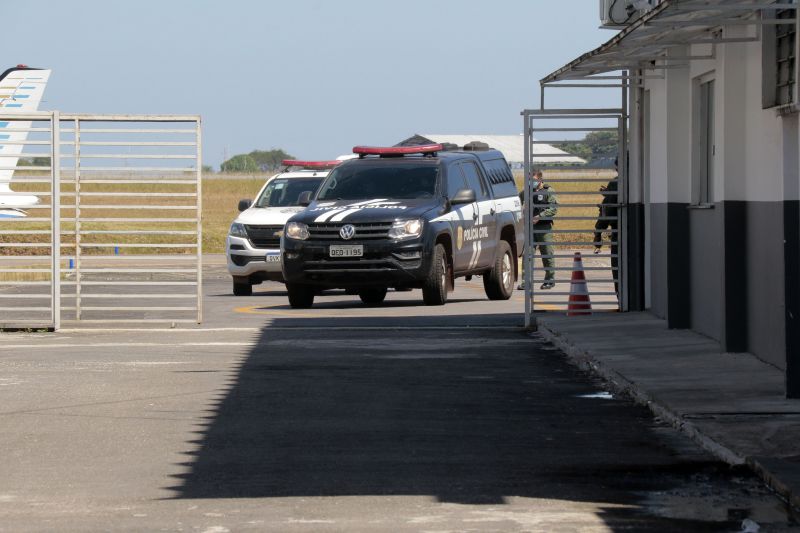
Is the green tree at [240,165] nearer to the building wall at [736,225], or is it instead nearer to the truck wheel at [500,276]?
the truck wheel at [500,276]

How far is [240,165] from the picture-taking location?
172 meters

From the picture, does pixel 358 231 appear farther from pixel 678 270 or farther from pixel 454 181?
pixel 678 270

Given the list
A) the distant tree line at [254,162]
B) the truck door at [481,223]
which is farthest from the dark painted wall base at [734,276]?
the distant tree line at [254,162]

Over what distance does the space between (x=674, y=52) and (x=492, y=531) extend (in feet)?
36.1

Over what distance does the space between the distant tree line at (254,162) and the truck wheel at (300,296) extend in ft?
434

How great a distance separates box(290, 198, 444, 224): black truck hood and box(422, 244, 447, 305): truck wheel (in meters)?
0.62

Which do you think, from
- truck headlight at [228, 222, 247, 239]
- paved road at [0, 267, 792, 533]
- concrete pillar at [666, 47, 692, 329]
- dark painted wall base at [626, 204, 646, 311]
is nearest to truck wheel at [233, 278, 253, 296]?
truck headlight at [228, 222, 247, 239]

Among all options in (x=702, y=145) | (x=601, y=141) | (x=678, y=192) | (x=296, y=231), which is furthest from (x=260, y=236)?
(x=702, y=145)

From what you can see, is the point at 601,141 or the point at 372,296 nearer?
the point at 601,141

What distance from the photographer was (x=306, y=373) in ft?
45.0

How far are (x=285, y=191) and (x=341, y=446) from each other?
17.2 meters

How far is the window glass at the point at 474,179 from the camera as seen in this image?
2356 centimetres

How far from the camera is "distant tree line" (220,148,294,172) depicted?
164500mm

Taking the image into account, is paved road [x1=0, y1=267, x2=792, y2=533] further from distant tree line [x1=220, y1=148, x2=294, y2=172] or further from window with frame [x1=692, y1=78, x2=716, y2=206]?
distant tree line [x1=220, y1=148, x2=294, y2=172]
